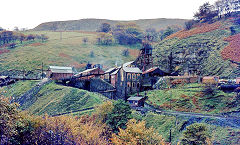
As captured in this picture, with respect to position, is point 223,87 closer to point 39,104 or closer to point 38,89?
point 39,104

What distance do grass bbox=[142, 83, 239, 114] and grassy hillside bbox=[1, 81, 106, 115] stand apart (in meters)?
13.8

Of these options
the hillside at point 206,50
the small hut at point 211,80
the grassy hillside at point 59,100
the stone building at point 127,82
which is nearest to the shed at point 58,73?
the grassy hillside at point 59,100

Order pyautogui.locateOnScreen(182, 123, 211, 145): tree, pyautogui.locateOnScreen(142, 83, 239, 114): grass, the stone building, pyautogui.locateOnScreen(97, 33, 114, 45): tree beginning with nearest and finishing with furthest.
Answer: pyautogui.locateOnScreen(182, 123, 211, 145): tree, pyautogui.locateOnScreen(142, 83, 239, 114): grass, the stone building, pyautogui.locateOnScreen(97, 33, 114, 45): tree

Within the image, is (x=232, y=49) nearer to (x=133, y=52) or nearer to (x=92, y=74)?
(x=92, y=74)

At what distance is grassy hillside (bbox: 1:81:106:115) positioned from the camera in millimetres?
56013

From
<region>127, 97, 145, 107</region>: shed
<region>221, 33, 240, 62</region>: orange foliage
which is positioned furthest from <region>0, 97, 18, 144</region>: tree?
<region>221, 33, 240, 62</region>: orange foliage

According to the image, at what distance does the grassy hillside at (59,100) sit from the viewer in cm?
5601

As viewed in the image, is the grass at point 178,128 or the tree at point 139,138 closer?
the tree at point 139,138

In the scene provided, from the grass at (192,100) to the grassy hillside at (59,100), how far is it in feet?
45.4

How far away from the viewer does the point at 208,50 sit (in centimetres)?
8356

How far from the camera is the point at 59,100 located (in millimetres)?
60094

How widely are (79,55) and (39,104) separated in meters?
64.9

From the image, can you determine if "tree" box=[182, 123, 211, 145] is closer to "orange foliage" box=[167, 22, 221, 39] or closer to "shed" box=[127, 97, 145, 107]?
"shed" box=[127, 97, 145, 107]

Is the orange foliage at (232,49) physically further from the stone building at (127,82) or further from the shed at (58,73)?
the shed at (58,73)
